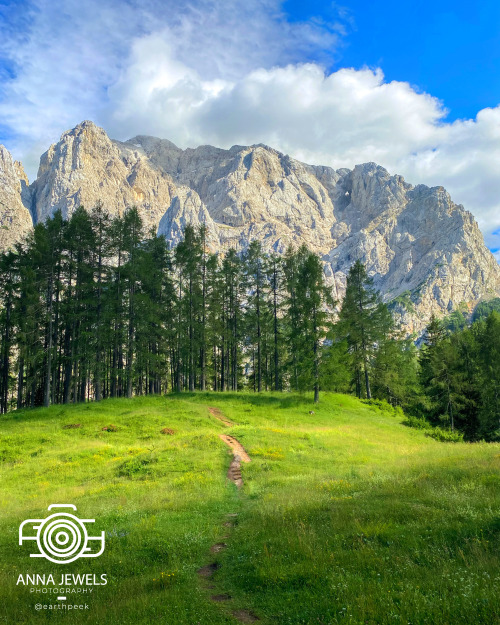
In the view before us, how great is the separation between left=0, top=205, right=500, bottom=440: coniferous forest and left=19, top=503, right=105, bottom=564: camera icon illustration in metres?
25.3

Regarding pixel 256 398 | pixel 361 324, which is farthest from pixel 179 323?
pixel 361 324

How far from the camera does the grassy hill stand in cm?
600

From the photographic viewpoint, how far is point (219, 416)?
112 ft

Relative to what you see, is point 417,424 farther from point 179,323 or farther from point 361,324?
point 179,323

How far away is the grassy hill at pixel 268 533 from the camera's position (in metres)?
6.00

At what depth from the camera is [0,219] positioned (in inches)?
6939

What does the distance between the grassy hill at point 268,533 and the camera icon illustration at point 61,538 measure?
1.00 ft

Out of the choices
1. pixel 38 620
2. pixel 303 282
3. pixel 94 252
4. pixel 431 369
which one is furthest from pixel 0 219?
pixel 38 620

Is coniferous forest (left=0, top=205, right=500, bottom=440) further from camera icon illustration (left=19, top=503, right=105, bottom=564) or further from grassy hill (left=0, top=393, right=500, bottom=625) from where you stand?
camera icon illustration (left=19, top=503, right=105, bottom=564)

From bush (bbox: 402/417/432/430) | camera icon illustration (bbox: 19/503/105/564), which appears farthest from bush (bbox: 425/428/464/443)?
camera icon illustration (bbox: 19/503/105/564)

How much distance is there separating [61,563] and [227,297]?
43283 millimetres

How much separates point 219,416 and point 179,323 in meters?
13.0

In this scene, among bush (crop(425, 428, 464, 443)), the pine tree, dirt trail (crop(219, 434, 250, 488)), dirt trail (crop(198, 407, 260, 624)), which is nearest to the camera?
dirt trail (crop(198, 407, 260, 624))

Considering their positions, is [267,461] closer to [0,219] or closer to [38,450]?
[38,450]
